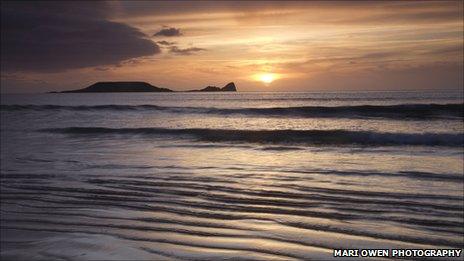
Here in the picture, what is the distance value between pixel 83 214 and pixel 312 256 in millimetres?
3022

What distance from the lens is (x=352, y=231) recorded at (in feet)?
14.9

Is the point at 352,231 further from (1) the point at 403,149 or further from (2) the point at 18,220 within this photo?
(1) the point at 403,149

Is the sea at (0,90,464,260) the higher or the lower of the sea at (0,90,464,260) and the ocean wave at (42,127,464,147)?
the lower

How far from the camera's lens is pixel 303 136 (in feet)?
60.3

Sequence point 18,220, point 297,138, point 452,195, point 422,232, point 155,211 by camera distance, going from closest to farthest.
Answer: point 422,232, point 18,220, point 155,211, point 452,195, point 297,138

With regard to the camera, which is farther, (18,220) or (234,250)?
(18,220)

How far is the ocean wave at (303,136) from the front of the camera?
16047 mm

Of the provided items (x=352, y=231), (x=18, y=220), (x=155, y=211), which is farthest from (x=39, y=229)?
(x=352, y=231)

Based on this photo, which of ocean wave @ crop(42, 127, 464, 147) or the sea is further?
ocean wave @ crop(42, 127, 464, 147)

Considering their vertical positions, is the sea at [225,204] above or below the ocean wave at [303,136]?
below

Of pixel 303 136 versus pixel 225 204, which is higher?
pixel 303 136

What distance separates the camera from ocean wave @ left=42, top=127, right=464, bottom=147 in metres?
16.0

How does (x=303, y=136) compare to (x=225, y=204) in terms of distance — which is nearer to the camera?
(x=225, y=204)

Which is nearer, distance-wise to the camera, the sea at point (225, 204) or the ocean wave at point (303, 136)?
the sea at point (225, 204)
